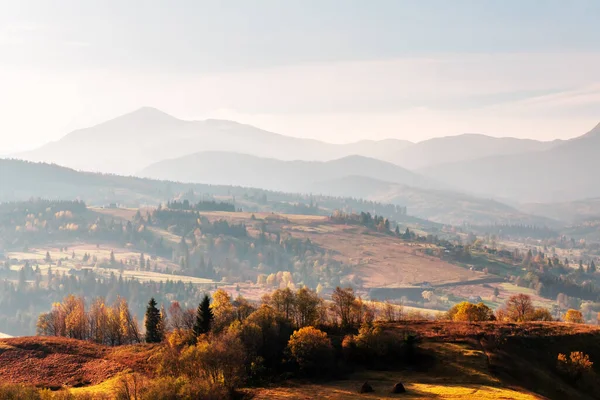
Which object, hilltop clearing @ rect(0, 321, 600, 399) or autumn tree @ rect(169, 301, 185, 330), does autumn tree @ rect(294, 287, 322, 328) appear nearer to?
hilltop clearing @ rect(0, 321, 600, 399)

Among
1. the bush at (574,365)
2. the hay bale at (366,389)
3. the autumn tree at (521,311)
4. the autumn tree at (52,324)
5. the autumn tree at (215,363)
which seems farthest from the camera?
the autumn tree at (52,324)

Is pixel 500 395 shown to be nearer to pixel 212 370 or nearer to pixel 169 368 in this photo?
pixel 212 370

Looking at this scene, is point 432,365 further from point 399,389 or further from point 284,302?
point 284,302

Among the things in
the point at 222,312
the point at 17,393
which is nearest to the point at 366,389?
the point at 222,312

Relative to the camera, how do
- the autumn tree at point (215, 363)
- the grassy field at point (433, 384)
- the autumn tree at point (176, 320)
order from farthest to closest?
the autumn tree at point (176, 320)
the autumn tree at point (215, 363)
the grassy field at point (433, 384)

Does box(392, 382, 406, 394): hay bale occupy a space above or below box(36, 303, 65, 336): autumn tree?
above

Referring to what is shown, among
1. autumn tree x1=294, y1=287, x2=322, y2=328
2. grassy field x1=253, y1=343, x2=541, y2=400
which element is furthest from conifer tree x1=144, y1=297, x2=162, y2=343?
grassy field x1=253, y1=343, x2=541, y2=400

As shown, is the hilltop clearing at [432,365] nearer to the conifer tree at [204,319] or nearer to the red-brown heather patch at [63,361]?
the red-brown heather patch at [63,361]

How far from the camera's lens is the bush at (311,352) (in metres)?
101

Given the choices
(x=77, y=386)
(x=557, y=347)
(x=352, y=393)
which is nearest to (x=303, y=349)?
(x=352, y=393)

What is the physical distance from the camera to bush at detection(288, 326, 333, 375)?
3969 inches

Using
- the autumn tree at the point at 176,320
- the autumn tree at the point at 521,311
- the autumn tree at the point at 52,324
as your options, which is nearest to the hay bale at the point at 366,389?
the autumn tree at the point at 176,320

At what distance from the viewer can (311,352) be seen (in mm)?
101562

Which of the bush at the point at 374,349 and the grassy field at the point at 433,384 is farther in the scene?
the bush at the point at 374,349
